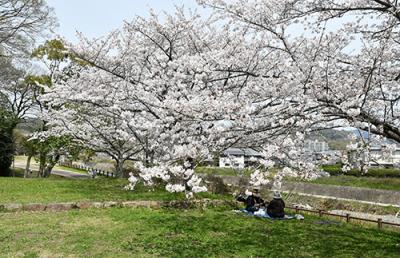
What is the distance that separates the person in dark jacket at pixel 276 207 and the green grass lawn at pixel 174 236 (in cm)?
40

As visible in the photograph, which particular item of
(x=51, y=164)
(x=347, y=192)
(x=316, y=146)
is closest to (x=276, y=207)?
(x=316, y=146)

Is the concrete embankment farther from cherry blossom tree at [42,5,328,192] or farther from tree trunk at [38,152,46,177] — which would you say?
tree trunk at [38,152,46,177]

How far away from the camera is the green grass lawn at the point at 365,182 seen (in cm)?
2320

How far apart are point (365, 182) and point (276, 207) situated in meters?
17.0

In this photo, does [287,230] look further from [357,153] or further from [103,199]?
[103,199]

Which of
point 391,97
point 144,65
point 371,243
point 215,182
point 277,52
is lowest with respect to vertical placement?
point 371,243

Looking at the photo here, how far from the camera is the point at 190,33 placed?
37.4 feet

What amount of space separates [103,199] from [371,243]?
7074 mm

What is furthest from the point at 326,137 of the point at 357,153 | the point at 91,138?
the point at 91,138

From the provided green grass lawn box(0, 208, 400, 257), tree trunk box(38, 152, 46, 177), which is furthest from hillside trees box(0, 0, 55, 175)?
green grass lawn box(0, 208, 400, 257)

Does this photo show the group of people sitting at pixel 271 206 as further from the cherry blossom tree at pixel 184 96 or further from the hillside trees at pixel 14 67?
the hillside trees at pixel 14 67

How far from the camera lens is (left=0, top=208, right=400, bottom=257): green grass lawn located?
634 cm

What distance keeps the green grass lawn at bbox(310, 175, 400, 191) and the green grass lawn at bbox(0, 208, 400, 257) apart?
1482 cm

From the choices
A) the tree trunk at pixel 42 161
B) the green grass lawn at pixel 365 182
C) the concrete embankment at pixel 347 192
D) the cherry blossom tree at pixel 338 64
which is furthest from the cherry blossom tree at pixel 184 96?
the green grass lawn at pixel 365 182
